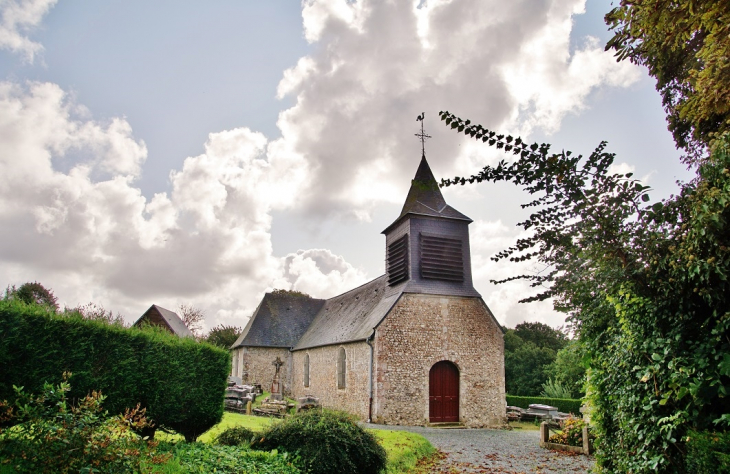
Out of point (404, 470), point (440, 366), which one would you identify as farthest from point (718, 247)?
point (440, 366)

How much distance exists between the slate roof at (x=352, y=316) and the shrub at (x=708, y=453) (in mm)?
14377

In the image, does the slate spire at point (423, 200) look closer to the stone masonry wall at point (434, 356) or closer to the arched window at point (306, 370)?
the stone masonry wall at point (434, 356)

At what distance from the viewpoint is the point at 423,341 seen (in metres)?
19.0

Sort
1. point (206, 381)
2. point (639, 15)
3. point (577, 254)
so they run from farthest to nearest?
point (206, 381) < point (577, 254) < point (639, 15)

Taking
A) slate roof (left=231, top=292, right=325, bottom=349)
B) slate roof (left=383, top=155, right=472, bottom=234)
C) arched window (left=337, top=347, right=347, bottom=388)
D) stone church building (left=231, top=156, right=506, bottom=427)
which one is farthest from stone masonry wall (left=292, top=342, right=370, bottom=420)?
slate roof (left=383, top=155, right=472, bottom=234)

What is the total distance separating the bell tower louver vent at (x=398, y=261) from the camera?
2012 cm

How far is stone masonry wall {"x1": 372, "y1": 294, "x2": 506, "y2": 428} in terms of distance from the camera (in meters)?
18.0

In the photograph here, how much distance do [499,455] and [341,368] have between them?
10.9 meters

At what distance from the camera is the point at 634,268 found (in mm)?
4945

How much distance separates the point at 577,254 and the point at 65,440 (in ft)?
18.6

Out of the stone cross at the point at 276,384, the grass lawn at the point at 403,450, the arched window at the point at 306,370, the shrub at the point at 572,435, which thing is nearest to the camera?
the grass lawn at the point at 403,450

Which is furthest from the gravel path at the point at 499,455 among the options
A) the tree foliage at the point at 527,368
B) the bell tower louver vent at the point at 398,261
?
the tree foliage at the point at 527,368

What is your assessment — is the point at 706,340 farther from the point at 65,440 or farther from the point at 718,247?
the point at 65,440

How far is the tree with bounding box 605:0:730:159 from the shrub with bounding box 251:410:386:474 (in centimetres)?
661
